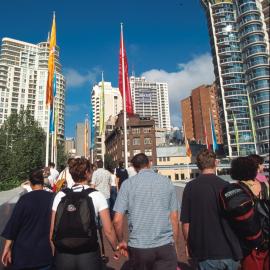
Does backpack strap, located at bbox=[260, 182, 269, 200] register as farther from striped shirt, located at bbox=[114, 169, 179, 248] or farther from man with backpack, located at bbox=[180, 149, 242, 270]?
striped shirt, located at bbox=[114, 169, 179, 248]

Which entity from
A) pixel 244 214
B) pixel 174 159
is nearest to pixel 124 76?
pixel 244 214

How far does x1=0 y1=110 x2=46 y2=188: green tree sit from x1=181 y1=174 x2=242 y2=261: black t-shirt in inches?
1373

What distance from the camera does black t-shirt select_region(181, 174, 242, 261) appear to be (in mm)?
3256

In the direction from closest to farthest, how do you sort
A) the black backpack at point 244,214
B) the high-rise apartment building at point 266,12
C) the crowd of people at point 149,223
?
1. the high-rise apartment building at point 266,12
2. the black backpack at point 244,214
3. the crowd of people at point 149,223

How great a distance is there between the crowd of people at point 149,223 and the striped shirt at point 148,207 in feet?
0.03

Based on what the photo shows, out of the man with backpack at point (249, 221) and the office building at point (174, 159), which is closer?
the man with backpack at point (249, 221)

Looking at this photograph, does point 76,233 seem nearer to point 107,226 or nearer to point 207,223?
point 107,226

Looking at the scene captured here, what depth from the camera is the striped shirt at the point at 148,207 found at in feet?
11.6

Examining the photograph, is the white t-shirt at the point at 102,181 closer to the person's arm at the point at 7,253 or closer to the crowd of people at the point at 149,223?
the crowd of people at the point at 149,223

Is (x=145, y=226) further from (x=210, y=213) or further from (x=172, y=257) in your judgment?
(x=210, y=213)

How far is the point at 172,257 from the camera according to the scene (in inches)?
139

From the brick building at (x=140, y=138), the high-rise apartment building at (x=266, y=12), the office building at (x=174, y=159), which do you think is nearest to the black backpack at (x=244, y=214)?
the high-rise apartment building at (x=266, y=12)

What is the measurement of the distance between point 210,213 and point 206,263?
0.51m

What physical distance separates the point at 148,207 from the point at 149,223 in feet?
0.58
